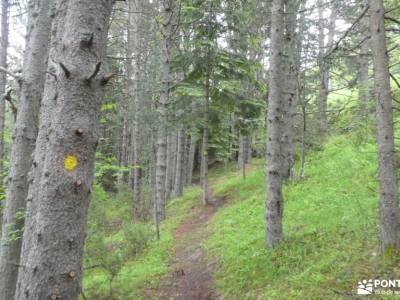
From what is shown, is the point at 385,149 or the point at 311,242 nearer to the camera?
the point at 385,149

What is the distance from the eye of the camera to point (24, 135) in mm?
5539

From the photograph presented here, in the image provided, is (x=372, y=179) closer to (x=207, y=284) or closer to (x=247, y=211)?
(x=247, y=211)

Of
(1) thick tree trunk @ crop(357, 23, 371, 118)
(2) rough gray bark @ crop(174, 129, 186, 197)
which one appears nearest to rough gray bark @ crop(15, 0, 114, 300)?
(1) thick tree trunk @ crop(357, 23, 371, 118)

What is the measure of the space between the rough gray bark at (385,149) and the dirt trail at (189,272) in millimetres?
3022

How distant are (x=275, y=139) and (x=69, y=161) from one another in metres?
5.25

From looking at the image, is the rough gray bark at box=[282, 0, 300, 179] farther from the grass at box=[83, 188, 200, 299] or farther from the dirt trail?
the grass at box=[83, 188, 200, 299]

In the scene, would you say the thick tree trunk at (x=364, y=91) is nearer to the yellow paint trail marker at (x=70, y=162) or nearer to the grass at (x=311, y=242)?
the grass at (x=311, y=242)

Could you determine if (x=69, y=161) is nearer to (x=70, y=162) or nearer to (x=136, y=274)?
(x=70, y=162)

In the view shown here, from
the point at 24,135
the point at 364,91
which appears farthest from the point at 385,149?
the point at 24,135

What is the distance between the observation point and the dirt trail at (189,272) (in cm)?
681

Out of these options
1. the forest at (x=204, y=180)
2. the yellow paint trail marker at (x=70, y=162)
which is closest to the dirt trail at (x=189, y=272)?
the forest at (x=204, y=180)

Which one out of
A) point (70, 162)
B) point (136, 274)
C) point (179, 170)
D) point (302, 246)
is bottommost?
point (136, 274)

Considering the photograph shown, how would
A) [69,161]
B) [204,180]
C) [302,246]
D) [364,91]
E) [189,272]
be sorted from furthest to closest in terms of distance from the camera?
[204,180], [364,91], [189,272], [302,246], [69,161]

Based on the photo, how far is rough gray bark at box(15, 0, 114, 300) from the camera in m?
2.52
